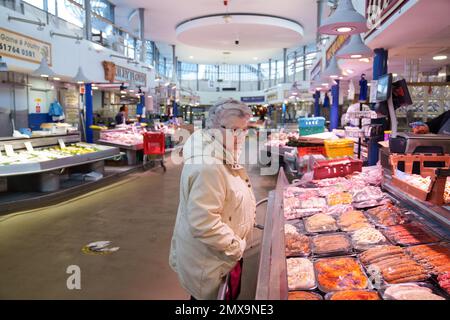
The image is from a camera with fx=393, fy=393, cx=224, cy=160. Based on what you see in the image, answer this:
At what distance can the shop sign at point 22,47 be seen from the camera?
863 cm

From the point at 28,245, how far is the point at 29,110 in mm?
7751

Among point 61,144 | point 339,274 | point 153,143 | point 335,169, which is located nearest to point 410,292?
point 339,274

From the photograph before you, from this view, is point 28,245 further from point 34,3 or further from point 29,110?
point 34,3

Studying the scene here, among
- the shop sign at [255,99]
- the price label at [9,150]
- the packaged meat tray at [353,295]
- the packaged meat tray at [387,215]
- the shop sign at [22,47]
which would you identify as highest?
the shop sign at [255,99]

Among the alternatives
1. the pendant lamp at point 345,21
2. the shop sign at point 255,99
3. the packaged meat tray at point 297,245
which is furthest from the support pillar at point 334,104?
the shop sign at point 255,99

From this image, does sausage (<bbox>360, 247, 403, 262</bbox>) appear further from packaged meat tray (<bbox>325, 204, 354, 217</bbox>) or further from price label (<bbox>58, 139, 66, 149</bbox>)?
price label (<bbox>58, 139, 66, 149</bbox>)

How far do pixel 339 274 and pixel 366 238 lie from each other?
55 cm

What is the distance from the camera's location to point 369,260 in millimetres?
2590

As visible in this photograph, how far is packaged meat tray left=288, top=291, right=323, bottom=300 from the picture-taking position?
7.36 ft

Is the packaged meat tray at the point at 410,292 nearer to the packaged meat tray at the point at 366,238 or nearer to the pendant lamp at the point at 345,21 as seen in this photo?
the packaged meat tray at the point at 366,238

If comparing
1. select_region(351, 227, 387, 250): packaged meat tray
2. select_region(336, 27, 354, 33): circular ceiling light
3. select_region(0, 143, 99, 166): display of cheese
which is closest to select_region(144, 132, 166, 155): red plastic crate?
select_region(0, 143, 99, 166): display of cheese

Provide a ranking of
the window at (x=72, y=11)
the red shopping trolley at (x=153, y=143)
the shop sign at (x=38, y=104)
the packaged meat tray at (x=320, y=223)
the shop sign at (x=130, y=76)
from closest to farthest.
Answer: the packaged meat tray at (x=320, y=223) → the red shopping trolley at (x=153, y=143) → the shop sign at (x=38, y=104) → the window at (x=72, y=11) → the shop sign at (x=130, y=76)

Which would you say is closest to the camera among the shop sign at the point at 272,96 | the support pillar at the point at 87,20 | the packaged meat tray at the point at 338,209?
the packaged meat tray at the point at 338,209

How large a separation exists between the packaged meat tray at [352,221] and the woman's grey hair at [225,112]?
1331 millimetres
